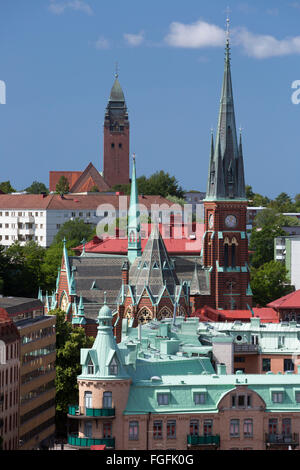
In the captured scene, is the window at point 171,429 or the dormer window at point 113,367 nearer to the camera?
the window at point 171,429

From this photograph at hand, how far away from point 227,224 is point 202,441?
93.0 m

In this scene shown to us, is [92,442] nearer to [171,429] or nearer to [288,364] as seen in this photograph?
[171,429]

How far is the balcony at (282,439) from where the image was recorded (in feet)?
335

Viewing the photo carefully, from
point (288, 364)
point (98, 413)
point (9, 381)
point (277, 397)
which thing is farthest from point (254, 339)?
point (98, 413)

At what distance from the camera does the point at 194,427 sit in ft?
334

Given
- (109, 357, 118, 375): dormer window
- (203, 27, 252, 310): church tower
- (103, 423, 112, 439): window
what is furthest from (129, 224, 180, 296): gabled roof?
(103, 423, 112, 439): window

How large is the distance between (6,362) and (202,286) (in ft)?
242

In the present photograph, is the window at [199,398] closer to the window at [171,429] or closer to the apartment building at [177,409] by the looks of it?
the apartment building at [177,409]

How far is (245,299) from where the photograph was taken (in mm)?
193500

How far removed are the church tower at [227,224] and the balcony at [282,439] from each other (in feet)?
289

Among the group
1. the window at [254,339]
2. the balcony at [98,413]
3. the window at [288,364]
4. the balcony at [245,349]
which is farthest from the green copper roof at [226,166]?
the balcony at [98,413]

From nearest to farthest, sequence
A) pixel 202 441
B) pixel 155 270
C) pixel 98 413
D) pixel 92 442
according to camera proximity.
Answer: pixel 92 442
pixel 98 413
pixel 202 441
pixel 155 270

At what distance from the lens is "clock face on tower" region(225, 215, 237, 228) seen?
193 meters

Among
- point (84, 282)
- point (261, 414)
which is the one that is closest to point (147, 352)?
point (261, 414)
